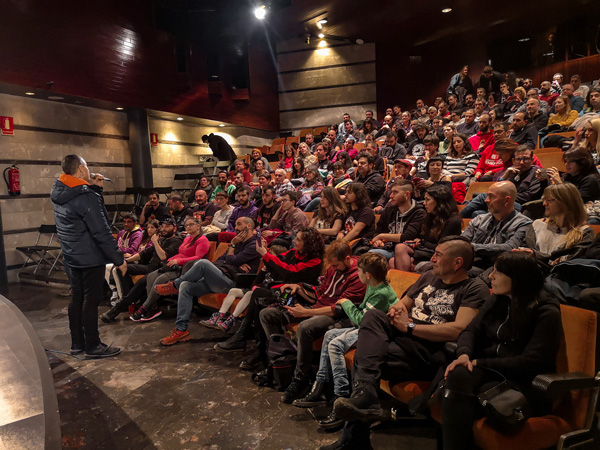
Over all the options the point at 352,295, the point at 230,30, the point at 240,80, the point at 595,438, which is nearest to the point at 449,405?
the point at 595,438

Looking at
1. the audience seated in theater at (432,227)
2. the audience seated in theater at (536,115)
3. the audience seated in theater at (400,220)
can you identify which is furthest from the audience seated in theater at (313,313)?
the audience seated in theater at (536,115)

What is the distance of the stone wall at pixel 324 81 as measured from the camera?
11.5m

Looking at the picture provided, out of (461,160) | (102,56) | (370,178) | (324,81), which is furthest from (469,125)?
(324,81)

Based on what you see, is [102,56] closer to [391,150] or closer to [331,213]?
[391,150]

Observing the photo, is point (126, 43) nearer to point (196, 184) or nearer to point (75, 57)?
point (75, 57)

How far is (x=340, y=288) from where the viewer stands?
2.70m

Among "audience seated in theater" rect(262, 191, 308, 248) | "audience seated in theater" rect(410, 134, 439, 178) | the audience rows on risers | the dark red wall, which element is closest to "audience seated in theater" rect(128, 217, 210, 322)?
the audience rows on risers

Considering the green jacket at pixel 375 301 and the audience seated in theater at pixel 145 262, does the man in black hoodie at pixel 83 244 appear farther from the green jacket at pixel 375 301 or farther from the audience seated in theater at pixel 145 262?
the green jacket at pixel 375 301

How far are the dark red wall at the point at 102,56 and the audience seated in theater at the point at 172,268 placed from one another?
12.6 ft

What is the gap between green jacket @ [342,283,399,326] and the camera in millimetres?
2346

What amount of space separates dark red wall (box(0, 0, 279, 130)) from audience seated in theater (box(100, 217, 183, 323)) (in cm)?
340

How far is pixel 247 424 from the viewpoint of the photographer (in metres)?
2.20

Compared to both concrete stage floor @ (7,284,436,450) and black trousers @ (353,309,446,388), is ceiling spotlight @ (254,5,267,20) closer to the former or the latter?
concrete stage floor @ (7,284,436,450)

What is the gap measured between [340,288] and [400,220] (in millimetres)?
1014
